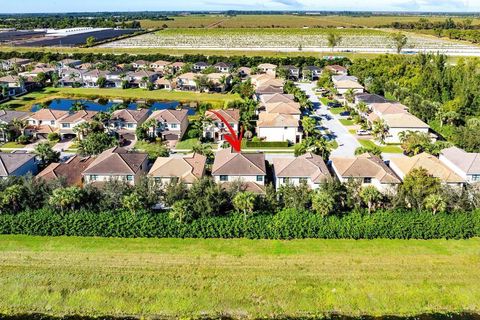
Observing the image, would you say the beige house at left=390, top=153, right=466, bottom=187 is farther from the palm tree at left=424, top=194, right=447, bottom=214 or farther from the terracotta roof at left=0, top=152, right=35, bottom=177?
the terracotta roof at left=0, top=152, right=35, bottom=177

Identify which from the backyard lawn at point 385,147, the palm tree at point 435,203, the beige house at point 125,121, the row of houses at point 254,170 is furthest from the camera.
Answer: the beige house at point 125,121

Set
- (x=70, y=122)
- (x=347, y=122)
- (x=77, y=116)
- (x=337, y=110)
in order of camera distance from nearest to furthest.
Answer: (x=70, y=122), (x=77, y=116), (x=347, y=122), (x=337, y=110)

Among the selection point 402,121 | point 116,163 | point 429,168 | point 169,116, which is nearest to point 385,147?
point 402,121

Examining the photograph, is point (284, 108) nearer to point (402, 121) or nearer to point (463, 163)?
point (402, 121)

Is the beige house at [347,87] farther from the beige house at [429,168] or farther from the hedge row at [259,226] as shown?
the hedge row at [259,226]

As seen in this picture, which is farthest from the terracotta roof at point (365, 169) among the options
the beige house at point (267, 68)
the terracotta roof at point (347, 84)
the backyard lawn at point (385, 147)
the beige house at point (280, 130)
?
the beige house at point (267, 68)

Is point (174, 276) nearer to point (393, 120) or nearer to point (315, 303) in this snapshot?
point (315, 303)
